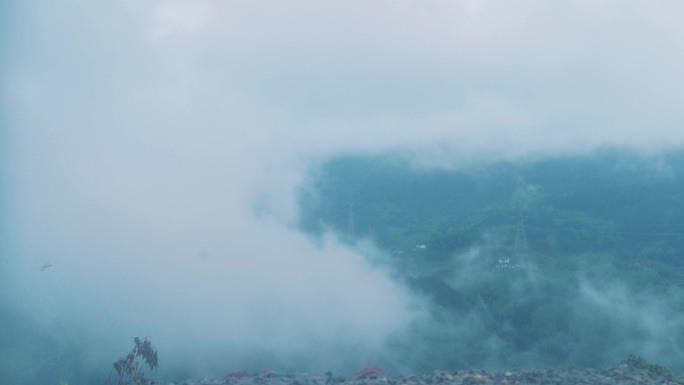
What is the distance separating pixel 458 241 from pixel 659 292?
39.1 ft

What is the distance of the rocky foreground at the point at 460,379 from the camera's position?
9.36 metres

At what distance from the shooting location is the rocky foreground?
936cm

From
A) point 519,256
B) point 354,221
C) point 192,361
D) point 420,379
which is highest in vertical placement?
point 354,221

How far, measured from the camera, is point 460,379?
31.2ft

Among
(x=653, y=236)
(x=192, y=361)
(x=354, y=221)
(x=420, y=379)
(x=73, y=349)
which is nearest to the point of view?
(x=420, y=379)

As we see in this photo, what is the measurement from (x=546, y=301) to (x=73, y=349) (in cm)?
2408

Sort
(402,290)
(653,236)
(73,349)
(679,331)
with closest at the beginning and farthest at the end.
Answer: (679,331), (73,349), (402,290), (653,236)

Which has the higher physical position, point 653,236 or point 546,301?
point 653,236

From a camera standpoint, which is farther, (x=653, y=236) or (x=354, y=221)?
(x=354, y=221)

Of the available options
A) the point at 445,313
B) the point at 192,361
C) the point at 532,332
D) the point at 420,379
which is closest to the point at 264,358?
the point at 192,361

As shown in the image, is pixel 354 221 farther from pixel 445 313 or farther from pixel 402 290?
pixel 445 313

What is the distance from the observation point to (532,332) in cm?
3019

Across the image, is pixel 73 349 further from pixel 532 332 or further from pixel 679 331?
pixel 679 331

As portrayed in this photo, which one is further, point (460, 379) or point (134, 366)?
point (134, 366)
